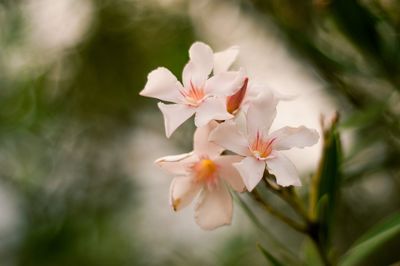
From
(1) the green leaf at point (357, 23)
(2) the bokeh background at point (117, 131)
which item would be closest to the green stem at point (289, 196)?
(1) the green leaf at point (357, 23)

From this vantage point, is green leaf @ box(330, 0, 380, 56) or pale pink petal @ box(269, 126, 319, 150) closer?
pale pink petal @ box(269, 126, 319, 150)

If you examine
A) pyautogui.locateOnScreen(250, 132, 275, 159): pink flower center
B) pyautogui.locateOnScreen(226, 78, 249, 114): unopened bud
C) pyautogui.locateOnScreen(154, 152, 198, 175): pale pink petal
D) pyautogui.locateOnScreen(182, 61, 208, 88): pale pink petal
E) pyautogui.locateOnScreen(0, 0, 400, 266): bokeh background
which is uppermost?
pyautogui.locateOnScreen(182, 61, 208, 88): pale pink petal

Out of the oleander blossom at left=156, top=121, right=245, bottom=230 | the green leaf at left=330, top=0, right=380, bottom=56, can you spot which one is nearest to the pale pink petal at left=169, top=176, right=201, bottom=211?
the oleander blossom at left=156, top=121, right=245, bottom=230

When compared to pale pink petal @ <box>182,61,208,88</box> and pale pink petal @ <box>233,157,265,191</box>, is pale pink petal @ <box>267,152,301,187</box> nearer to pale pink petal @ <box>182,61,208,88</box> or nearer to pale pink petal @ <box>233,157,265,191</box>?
pale pink petal @ <box>233,157,265,191</box>

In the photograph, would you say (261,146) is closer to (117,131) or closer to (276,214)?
(276,214)

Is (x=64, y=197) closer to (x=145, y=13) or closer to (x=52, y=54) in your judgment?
(x=52, y=54)

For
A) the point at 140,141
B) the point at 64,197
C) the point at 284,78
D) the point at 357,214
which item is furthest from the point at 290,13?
the point at 64,197

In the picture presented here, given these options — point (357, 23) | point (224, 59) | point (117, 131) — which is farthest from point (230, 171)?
point (117, 131)
